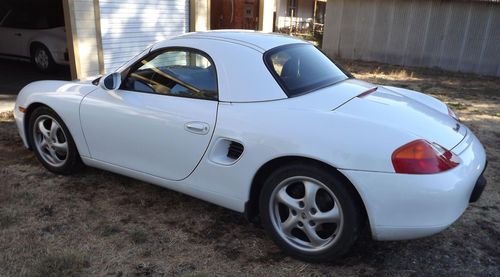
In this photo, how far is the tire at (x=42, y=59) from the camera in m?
9.52

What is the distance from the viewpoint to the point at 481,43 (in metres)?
12.6

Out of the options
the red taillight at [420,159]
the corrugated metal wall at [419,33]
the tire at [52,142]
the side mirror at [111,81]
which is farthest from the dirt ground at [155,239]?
the corrugated metal wall at [419,33]

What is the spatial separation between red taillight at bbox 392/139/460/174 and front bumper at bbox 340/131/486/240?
34 mm

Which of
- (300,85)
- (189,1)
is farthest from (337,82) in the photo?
(189,1)

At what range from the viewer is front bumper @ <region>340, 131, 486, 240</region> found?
7.98 feet

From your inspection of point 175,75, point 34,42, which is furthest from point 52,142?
point 34,42

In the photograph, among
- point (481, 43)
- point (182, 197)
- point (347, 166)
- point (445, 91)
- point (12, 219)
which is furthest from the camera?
point (481, 43)

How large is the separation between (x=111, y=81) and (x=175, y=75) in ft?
1.92

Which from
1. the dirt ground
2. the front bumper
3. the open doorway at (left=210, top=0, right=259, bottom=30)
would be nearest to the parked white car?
the open doorway at (left=210, top=0, right=259, bottom=30)

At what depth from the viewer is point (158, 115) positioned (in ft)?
10.7

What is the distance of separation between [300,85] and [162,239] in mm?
1532

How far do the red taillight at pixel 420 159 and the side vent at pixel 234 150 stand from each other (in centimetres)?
103

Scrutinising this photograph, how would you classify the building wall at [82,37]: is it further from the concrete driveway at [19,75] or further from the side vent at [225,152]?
the side vent at [225,152]

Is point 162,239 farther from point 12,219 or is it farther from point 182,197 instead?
point 12,219
